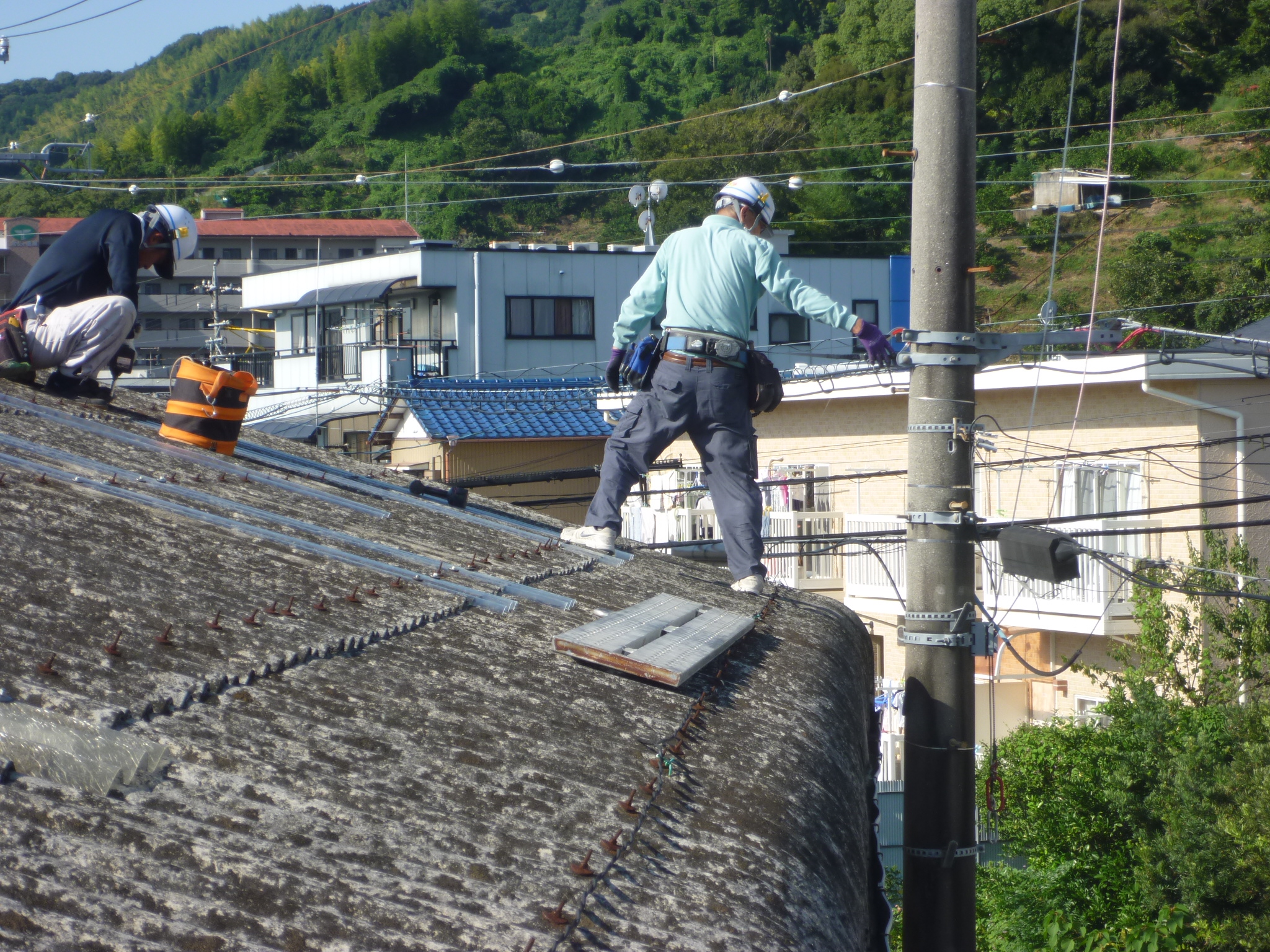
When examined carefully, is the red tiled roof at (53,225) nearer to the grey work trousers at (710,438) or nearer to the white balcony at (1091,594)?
the white balcony at (1091,594)

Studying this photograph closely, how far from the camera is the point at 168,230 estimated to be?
22.4 feet

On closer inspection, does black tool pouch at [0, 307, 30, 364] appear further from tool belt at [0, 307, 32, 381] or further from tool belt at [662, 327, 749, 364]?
tool belt at [662, 327, 749, 364]

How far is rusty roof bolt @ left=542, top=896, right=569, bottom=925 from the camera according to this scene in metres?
2.01

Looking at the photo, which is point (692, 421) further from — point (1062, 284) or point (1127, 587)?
point (1062, 284)

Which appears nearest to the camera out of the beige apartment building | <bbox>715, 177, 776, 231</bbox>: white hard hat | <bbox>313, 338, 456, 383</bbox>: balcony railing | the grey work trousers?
the grey work trousers

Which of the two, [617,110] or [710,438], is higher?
[617,110]

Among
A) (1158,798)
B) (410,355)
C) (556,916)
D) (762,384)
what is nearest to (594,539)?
(762,384)

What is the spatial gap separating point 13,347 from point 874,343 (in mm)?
4136

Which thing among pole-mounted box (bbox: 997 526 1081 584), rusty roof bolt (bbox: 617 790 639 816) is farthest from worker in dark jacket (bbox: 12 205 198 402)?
rusty roof bolt (bbox: 617 790 639 816)

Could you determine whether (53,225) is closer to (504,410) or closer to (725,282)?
(504,410)

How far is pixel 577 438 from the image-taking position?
2556 cm

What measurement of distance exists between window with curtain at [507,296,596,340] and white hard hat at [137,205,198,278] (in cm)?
2414

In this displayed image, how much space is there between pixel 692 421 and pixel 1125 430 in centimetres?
1183

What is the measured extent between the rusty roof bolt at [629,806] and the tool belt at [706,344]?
3.38 metres
